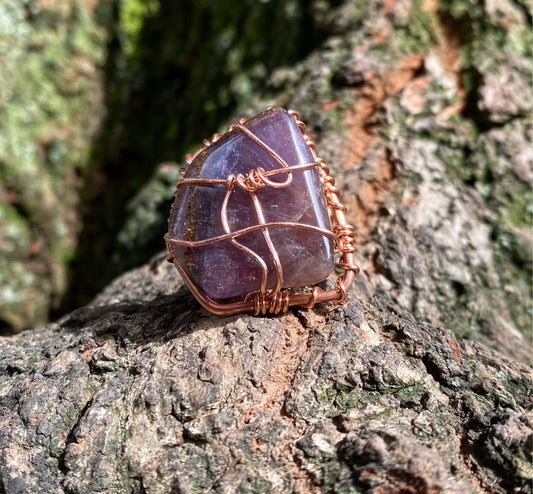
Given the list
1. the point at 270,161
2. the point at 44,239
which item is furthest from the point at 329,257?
the point at 44,239

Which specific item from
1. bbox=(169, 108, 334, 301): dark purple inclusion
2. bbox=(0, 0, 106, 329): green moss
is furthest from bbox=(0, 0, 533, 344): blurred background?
bbox=(169, 108, 334, 301): dark purple inclusion

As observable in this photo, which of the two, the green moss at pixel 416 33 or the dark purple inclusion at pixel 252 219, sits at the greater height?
the green moss at pixel 416 33

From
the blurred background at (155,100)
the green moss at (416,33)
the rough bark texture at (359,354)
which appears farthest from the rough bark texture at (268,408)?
the green moss at (416,33)

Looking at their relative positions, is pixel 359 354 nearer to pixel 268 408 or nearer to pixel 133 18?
pixel 268 408

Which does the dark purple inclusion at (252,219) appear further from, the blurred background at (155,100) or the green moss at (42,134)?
the green moss at (42,134)

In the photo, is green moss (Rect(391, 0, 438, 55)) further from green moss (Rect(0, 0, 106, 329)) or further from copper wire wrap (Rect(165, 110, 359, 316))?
green moss (Rect(0, 0, 106, 329))

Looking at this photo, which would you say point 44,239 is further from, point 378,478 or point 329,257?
point 378,478
